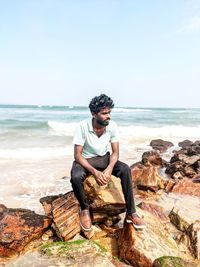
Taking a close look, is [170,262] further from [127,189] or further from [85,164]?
[85,164]

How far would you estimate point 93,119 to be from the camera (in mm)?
5230

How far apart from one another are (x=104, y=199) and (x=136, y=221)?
707 mm

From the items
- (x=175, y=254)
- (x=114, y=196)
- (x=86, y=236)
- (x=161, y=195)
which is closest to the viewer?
(x=175, y=254)

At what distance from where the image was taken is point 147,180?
809 centimetres

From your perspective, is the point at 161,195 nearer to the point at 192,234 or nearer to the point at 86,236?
the point at 192,234

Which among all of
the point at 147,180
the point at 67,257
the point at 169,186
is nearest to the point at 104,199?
the point at 67,257

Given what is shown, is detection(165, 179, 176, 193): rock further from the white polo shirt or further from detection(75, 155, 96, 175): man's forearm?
detection(75, 155, 96, 175): man's forearm

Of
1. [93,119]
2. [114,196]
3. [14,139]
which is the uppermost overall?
[93,119]

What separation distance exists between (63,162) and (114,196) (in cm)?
703

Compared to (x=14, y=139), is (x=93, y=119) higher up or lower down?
higher up

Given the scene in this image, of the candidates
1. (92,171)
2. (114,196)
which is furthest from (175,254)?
(92,171)

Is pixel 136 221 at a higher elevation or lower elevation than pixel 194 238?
higher

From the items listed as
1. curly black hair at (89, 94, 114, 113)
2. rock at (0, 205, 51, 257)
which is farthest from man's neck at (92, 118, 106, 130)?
rock at (0, 205, 51, 257)

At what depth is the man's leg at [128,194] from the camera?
15.4 ft
